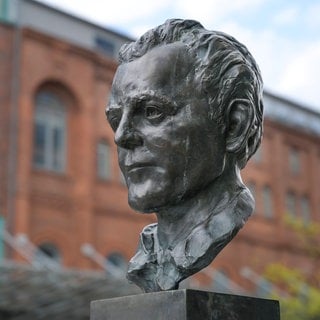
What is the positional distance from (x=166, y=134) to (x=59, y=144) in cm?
2091

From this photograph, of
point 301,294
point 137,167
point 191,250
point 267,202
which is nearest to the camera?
point 191,250

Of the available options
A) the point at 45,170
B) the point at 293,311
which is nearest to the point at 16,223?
the point at 45,170

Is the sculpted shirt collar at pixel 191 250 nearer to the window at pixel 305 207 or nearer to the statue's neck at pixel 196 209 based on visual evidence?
the statue's neck at pixel 196 209

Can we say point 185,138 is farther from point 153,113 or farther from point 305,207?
point 305,207

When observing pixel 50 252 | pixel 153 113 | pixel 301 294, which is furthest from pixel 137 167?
pixel 50 252

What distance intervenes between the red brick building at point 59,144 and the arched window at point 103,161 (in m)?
0.03

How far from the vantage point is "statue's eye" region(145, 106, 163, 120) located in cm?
372

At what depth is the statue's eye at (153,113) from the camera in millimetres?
3725

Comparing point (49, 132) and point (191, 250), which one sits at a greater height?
point (49, 132)

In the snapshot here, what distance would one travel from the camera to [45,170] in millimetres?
23750

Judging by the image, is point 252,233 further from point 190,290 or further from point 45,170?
point 190,290

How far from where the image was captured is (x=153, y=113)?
375 centimetres

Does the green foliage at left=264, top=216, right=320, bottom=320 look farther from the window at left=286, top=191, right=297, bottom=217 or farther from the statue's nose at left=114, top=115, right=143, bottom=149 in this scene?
the statue's nose at left=114, top=115, right=143, bottom=149

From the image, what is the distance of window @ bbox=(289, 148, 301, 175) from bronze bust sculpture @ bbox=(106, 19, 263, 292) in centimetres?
2940
